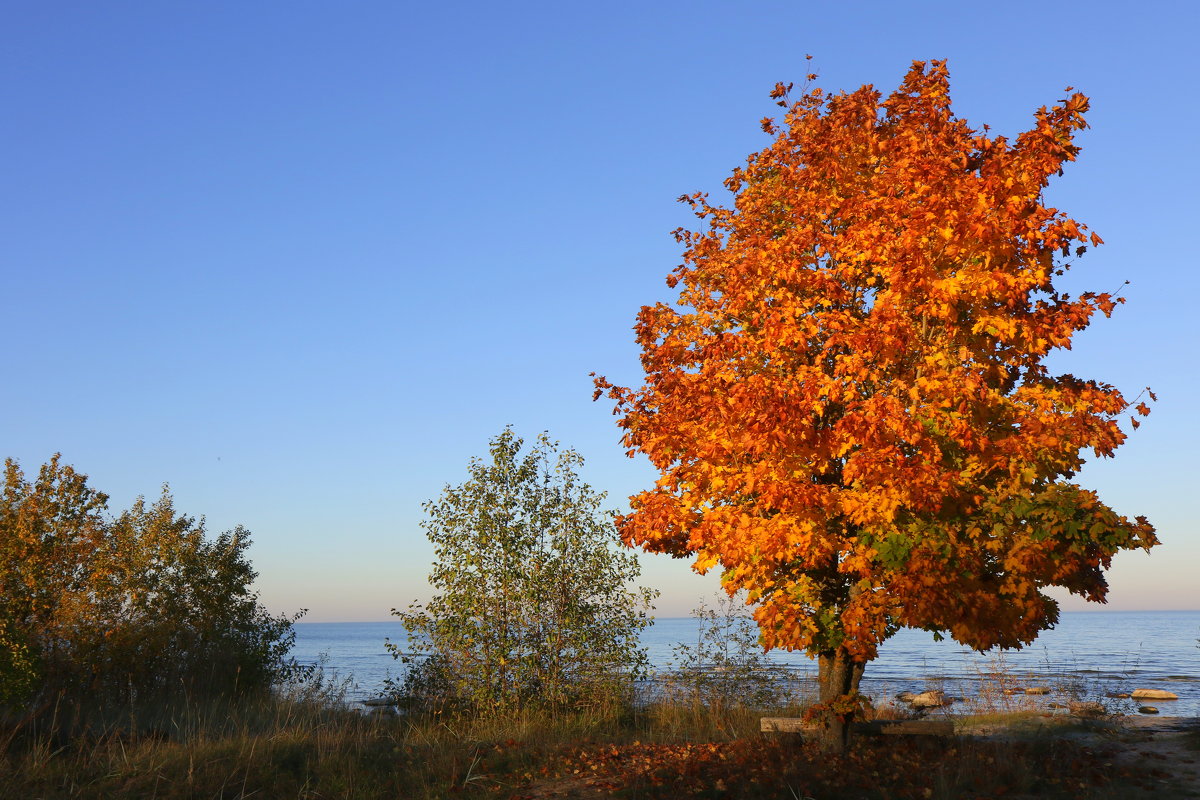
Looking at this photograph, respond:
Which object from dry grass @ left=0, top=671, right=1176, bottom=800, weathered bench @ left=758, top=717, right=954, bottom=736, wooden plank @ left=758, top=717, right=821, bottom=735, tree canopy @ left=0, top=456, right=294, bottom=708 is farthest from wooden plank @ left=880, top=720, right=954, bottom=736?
tree canopy @ left=0, top=456, right=294, bottom=708

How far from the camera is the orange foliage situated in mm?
10656

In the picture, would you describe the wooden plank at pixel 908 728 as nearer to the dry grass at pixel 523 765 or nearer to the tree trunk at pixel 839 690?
the dry grass at pixel 523 765

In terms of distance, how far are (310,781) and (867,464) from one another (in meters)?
8.58

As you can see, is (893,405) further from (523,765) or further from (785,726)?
(523,765)

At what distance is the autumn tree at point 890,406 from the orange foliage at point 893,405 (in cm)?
3

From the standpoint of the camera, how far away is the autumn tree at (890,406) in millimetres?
10664

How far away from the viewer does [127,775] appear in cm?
1150

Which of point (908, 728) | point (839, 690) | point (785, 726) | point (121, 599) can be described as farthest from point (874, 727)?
point (121, 599)

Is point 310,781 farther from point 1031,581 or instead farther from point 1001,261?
point 1001,261

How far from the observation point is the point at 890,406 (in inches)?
419

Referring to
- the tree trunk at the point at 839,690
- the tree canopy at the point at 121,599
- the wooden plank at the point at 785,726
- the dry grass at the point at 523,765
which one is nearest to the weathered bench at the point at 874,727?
the wooden plank at the point at 785,726

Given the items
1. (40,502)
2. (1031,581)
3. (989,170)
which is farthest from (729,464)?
(40,502)

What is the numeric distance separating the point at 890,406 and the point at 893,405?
4 cm

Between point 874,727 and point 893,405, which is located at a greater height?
point 893,405
